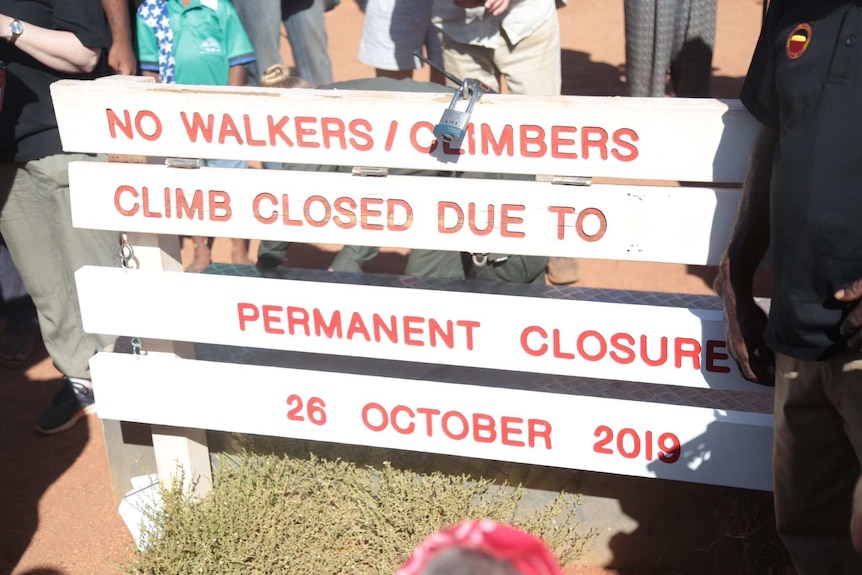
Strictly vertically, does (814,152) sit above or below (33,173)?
above

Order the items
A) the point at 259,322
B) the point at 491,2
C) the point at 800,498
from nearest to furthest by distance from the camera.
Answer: the point at 800,498 → the point at 259,322 → the point at 491,2

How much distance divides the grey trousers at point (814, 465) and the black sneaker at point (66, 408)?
10.7 feet

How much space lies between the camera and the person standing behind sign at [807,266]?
7.73 feet

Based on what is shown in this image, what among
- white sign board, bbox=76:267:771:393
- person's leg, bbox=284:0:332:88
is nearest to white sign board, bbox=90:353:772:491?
white sign board, bbox=76:267:771:393

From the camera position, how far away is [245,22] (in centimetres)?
636

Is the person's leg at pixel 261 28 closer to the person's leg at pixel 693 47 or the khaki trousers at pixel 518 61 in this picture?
the khaki trousers at pixel 518 61

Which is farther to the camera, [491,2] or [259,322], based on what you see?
[491,2]

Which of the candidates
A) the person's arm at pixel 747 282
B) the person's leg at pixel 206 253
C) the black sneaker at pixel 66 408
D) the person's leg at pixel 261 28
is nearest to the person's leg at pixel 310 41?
the person's leg at pixel 261 28

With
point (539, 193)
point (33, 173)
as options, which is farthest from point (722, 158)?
point (33, 173)

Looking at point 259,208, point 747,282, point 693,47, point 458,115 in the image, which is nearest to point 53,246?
point 259,208

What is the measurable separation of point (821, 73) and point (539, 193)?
975 millimetres

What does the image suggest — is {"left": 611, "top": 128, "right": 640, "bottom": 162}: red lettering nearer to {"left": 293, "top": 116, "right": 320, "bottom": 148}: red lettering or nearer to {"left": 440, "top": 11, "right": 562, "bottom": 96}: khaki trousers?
{"left": 293, "top": 116, "right": 320, "bottom": 148}: red lettering

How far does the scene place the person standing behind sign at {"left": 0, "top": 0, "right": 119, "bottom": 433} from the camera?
417 cm

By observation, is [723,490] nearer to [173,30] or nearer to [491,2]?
[491,2]
